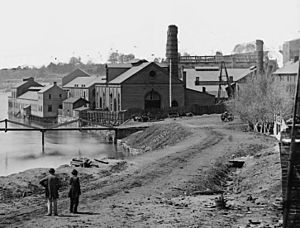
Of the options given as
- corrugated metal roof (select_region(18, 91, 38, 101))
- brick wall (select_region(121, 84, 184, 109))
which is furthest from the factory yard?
corrugated metal roof (select_region(18, 91, 38, 101))

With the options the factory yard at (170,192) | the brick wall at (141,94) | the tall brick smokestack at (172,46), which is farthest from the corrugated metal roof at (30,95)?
the factory yard at (170,192)

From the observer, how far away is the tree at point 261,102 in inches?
1645

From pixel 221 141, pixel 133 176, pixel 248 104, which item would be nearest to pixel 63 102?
pixel 248 104

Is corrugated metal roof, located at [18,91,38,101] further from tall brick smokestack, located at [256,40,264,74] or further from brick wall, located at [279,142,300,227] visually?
brick wall, located at [279,142,300,227]

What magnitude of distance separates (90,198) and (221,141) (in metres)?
19.7

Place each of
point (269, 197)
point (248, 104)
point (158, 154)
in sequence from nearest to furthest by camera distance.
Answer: point (269, 197)
point (158, 154)
point (248, 104)

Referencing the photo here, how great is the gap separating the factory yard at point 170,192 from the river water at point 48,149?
9.57m

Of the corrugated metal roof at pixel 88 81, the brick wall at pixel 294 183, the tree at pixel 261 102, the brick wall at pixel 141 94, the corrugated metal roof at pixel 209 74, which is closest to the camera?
the brick wall at pixel 294 183

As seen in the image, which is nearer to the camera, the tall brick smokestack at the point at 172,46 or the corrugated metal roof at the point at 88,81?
the tall brick smokestack at the point at 172,46

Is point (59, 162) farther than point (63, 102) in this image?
No

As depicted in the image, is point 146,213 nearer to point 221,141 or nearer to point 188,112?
point 221,141

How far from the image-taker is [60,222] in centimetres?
1519

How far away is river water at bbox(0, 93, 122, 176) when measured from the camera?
38.9 metres

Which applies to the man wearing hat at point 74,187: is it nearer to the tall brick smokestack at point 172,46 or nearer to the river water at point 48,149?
the river water at point 48,149
